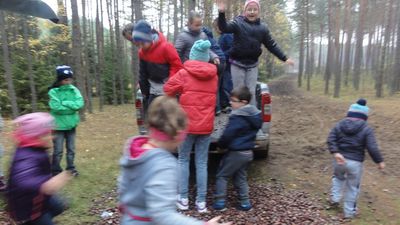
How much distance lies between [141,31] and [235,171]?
2.28m

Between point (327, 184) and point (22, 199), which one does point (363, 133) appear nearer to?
point (327, 184)

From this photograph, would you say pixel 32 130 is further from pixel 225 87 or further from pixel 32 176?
pixel 225 87

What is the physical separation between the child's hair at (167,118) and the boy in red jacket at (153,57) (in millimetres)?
2832

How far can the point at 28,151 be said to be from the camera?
279 centimetres

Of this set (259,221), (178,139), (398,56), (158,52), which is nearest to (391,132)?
(259,221)

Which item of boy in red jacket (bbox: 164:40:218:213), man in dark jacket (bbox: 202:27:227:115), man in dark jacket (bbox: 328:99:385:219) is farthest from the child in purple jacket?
man in dark jacket (bbox: 328:99:385:219)

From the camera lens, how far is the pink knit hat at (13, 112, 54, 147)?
2.81 meters

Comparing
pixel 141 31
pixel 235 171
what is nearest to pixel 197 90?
pixel 141 31

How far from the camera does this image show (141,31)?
15.7 ft

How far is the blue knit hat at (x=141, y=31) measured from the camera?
15.5ft

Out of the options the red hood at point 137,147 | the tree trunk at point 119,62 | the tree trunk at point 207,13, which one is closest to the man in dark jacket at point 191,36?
the red hood at point 137,147

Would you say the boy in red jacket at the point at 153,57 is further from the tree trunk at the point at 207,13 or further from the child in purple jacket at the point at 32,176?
the tree trunk at the point at 207,13

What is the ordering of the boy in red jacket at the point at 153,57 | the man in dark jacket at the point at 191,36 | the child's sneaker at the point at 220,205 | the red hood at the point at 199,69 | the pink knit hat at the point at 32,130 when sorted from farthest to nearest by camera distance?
the man in dark jacket at the point at 191,36, the child's sneaker at the point at 220,205, the boy in red jacket at the point at 153,57, the red hood at the point at 199,69, the pink knit hat at the point at 32,130

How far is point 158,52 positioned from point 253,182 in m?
2.77
